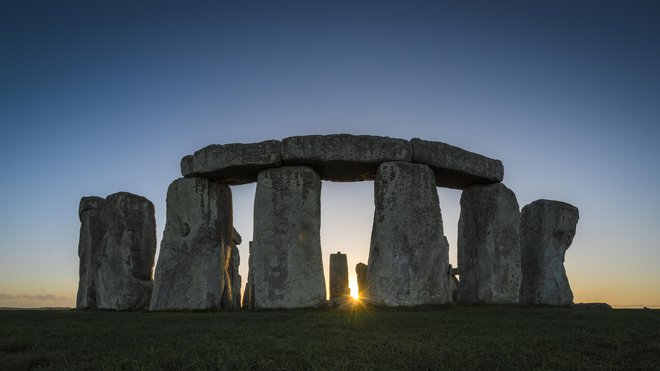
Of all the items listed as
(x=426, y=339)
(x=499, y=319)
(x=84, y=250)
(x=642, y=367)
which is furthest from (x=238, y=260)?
(x=642, y=367)

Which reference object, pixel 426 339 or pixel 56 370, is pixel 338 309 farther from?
pixel 56 370

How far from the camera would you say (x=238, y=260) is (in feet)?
72.8

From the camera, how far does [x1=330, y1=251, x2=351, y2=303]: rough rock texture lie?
2364 cm

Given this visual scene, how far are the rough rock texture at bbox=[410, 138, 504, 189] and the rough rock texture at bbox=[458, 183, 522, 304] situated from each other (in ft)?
1.43

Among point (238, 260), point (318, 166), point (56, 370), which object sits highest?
point (318, 166)

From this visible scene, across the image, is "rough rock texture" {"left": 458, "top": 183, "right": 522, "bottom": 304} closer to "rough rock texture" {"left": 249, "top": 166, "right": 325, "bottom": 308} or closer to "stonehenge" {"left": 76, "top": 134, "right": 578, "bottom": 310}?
"stonehenge" {"left": 76, "top": 134, "right": 578, "bottom": 310}

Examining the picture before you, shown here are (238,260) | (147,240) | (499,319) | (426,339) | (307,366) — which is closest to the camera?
(307,366)

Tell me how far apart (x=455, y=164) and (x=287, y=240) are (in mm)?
4830

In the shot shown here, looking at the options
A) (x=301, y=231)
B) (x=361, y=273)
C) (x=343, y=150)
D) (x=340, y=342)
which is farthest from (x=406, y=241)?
(x=361, y=273)

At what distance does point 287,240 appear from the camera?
13805 millimetres

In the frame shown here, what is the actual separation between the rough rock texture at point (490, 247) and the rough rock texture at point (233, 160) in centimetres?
598

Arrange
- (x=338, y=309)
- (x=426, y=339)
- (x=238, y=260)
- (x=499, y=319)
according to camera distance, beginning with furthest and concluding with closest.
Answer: (x=238, y=260), (x=338, y=309), (x=499, y=319), (x=426, y=339)

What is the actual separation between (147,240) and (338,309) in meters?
6.17

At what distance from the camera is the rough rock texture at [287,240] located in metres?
13.6
